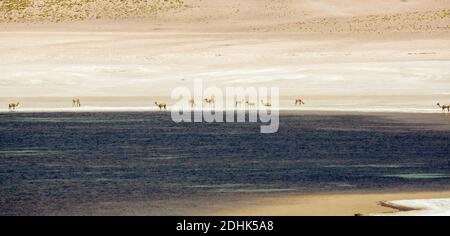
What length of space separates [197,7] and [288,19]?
1111 cm

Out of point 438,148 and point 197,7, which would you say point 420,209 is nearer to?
point 438,148

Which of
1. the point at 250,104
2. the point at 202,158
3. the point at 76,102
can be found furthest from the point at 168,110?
the point at 202,158

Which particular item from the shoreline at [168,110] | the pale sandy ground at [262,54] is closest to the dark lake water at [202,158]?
the shoreline at [168,110]

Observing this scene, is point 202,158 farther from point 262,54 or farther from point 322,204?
point 262,54

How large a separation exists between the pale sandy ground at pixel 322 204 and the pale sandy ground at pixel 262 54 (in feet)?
0.11

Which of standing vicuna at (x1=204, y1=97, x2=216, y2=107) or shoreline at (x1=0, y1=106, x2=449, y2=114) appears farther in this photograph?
A: standing vicuna at (x1=204, y1=97, x2=216, y2=107)

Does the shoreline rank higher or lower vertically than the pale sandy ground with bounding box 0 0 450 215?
lower

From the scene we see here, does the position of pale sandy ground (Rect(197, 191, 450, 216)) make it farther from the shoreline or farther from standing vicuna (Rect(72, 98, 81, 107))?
A: standing vicuna (Rect(72, 98, 81, 107))

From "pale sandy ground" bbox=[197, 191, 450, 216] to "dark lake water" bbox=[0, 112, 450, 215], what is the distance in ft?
3.41

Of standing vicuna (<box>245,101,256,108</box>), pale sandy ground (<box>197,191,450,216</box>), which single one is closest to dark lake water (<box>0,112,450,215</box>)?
pale sandy ground (<box>197,191,450,216</box>)

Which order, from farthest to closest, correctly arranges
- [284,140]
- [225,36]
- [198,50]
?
[225,36] < [198,50] < [284,140]

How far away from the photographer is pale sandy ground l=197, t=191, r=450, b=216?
746 inches

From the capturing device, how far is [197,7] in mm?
105062

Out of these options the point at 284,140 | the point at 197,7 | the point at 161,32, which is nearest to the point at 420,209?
the point at 284,140
